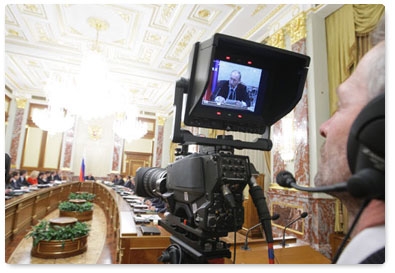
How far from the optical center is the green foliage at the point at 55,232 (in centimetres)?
365

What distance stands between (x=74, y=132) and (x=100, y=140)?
1287mm

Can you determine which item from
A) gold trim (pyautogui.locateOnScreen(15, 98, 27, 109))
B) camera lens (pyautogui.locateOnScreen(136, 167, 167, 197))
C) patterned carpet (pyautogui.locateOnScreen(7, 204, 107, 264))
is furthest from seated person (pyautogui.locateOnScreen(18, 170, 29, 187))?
camera lens (pyautogui.locateOnScreen(136, 167, 167, 197))

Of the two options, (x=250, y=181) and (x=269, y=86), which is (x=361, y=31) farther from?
(x=250, y=181)

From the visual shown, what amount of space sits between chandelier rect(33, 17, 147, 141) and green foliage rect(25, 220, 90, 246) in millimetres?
3177

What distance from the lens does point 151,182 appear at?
4.23 feet

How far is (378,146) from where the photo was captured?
0.57 meters

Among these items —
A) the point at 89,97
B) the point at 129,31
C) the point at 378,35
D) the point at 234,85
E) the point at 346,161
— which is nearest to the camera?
the point at 346,161

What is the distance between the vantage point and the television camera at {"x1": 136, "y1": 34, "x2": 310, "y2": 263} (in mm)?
→ 853

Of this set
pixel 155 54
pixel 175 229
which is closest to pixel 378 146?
pixel 175 229

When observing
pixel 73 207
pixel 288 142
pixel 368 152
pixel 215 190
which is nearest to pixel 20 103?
pixel 73 207

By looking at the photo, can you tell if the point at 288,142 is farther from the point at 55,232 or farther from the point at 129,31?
the point at 129,31

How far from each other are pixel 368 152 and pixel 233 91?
0.63 meters

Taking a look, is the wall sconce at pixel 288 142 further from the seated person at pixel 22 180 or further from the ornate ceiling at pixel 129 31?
the seated person at pixel 22 180

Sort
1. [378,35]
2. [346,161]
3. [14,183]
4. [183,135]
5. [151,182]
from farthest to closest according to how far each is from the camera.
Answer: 1. [14,183]
2. [151,182]
3. [183,135]
4. [378,35]
5. [346,161]
